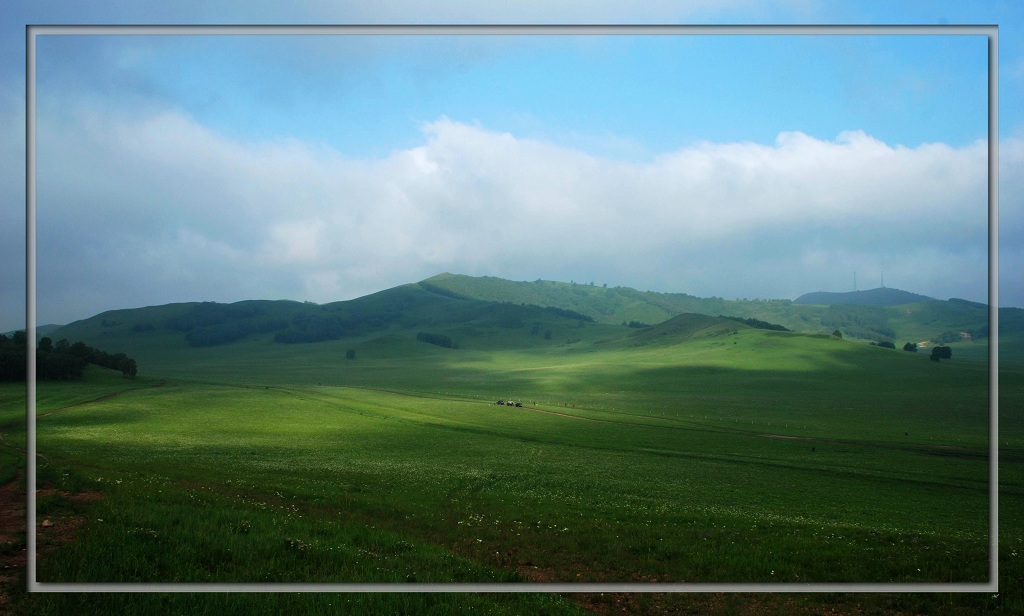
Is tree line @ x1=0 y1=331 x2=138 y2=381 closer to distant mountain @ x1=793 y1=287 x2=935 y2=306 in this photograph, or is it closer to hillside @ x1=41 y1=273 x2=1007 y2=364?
hillside @ x1=41 y1=273 x2=1007 y2=364

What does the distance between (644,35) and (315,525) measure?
6753 millimetres

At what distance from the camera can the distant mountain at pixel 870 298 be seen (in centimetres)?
797

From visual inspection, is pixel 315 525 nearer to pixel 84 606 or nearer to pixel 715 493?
pixel 84 606

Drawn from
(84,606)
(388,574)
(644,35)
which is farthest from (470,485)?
(644,35)

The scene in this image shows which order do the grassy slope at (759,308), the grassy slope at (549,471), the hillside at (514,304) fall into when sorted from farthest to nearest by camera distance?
the grassy slope at (759,308), the hillside at (514,304), the grassy slope at (549,471)

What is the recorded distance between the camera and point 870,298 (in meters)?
8.98

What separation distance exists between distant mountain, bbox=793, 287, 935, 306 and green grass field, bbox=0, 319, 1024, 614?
168 centimetres

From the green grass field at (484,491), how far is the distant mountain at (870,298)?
168 centimetres

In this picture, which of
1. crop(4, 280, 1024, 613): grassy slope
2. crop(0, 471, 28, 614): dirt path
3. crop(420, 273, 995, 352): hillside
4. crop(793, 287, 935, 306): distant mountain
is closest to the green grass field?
crop(4, 280, 1024, 613): grassy slope

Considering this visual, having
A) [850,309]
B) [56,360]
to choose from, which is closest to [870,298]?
[850,309]

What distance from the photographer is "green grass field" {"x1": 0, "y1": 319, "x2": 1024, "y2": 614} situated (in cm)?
552

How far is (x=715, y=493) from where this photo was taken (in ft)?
42.2

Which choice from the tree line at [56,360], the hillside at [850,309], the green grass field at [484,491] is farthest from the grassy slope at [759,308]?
the tree line at [56,360]

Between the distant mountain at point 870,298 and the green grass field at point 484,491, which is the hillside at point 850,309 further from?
the green grass field at point 484,491
